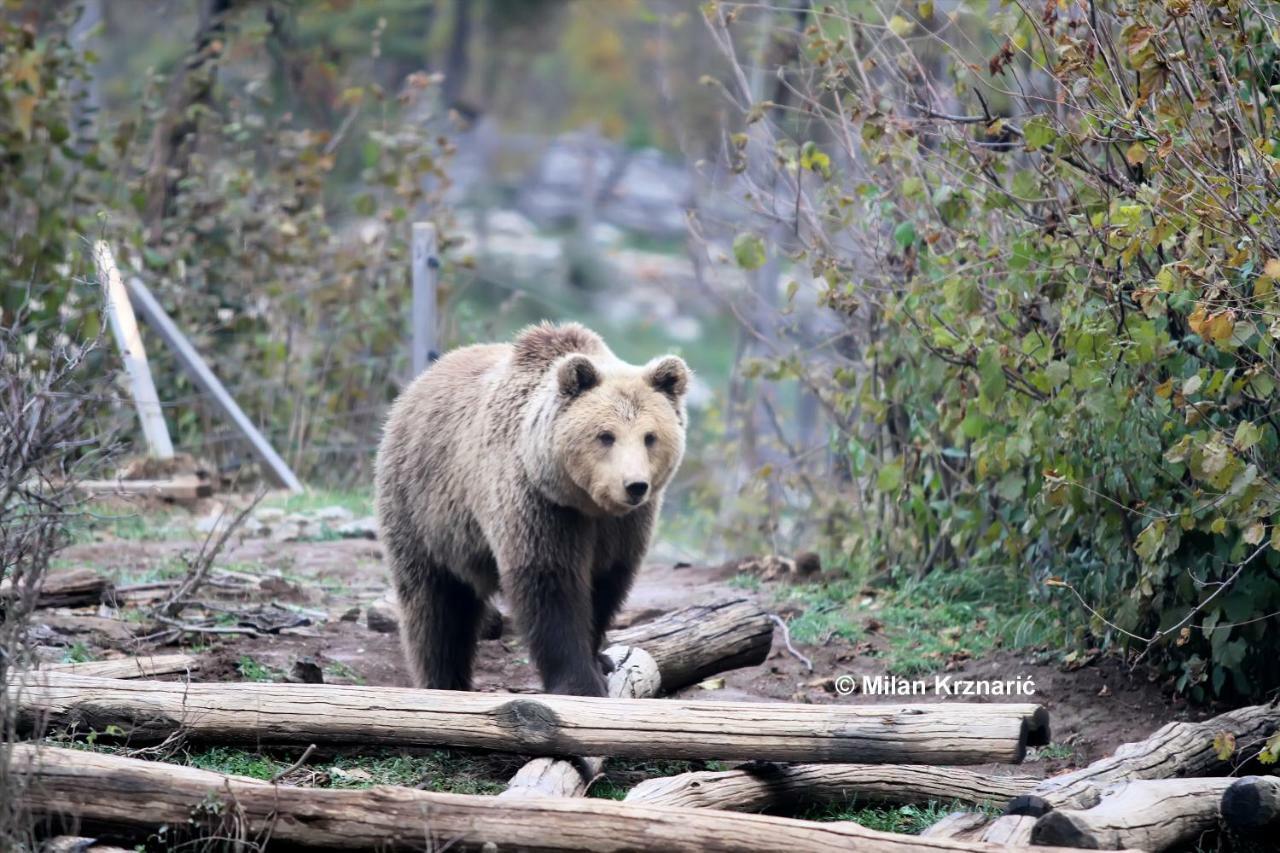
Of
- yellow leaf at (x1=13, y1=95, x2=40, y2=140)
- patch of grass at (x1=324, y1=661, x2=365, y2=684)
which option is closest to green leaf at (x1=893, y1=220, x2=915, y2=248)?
patch of grass at (x1=324, y1=661, x2=365, y2=684)

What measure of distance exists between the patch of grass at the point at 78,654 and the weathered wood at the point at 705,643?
81.3 inches

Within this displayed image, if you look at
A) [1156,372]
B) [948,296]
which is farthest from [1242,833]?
[948,296]

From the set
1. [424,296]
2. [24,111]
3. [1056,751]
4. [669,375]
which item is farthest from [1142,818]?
[24,111]

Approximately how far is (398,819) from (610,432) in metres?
1.98

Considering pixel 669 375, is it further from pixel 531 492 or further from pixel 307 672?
pixel 307 672

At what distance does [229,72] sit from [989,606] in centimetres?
→ 1997

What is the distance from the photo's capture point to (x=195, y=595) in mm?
6926

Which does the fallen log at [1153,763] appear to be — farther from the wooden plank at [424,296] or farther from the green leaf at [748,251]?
the wooden plank at [424,296]

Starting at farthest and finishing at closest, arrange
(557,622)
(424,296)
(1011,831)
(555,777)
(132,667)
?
(424,296) → (557,622) → (132,667) → (555,777) → (1011,831)

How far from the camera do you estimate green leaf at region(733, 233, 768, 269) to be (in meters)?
7.00

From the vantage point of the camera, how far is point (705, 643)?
5941mm

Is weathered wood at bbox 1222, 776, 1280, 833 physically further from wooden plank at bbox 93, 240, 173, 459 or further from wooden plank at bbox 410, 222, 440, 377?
wooden plank at bbox 93, 240, 173, 459

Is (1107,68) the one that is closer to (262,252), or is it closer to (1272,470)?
(1272,470)

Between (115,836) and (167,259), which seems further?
(167,259)
